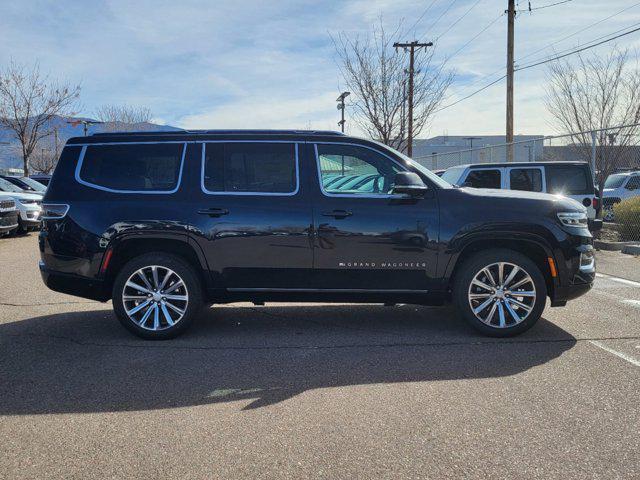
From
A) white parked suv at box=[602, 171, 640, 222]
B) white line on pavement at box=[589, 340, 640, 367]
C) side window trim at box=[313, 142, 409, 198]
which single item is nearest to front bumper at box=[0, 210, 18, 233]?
side window trim at box=[313, 142, 409, 198]

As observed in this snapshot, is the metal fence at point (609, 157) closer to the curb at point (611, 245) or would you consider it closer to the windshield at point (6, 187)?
the curb at point (611, 245)

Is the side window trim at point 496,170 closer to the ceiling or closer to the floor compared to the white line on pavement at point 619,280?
closer to the ceiling

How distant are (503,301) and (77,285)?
4.14 metres

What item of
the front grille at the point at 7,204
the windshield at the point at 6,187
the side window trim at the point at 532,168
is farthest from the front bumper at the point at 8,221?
the side window trim at the point at 532,168

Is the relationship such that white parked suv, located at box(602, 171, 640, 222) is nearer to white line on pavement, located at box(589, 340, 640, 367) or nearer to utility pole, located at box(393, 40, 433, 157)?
utility pole, located at box(393, 40, 433, 157)

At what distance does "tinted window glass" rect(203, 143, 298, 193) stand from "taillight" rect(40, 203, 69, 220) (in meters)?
1.38

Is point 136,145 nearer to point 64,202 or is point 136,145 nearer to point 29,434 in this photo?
point 64,202

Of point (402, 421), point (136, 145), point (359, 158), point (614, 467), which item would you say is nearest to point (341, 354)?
point (402, 421)

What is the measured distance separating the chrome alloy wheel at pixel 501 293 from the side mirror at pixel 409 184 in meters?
0.99

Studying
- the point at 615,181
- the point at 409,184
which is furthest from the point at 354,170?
the point at 615,181

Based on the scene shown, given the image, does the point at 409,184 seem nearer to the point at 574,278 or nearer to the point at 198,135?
the point at 574,278

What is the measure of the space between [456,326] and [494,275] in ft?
2.72

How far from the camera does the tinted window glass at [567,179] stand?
11.0 meters

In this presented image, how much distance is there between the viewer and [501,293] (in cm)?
544
